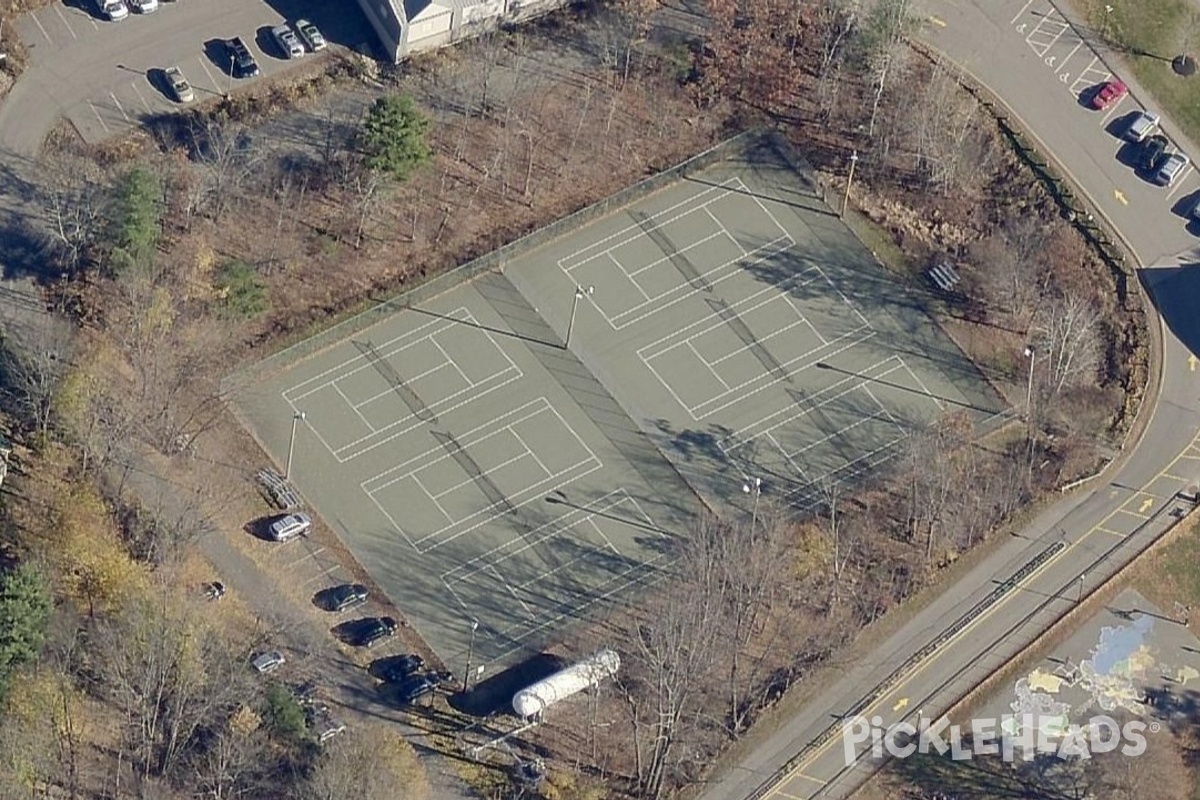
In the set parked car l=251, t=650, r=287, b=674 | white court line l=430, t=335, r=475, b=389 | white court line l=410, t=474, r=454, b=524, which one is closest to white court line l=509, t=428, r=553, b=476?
white court line l=430, t=335, r=475, b=389

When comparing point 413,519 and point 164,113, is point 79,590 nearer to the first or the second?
point 413,519

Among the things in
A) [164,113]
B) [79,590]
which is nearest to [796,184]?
[164,113]

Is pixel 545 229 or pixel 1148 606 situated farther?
pixel 545 229

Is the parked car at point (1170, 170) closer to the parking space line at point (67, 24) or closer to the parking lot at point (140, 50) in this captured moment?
the parking lot at point (140, 50)

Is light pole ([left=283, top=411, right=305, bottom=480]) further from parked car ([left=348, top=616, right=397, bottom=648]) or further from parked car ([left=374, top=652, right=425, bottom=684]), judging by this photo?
parked car ([left=374, top=652, right=425, bottom=684])

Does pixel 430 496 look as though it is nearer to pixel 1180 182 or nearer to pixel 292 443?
pixel 292 443

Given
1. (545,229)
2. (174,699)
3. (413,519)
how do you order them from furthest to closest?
1. (545,229)
2. (413,519)
3. (174,699)

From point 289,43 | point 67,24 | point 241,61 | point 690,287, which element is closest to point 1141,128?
point 690,287
